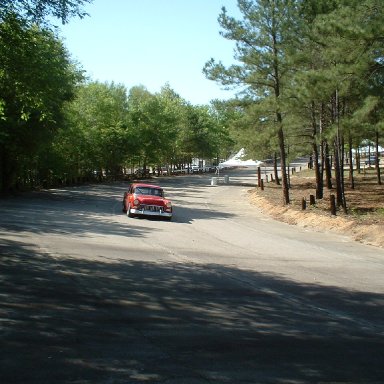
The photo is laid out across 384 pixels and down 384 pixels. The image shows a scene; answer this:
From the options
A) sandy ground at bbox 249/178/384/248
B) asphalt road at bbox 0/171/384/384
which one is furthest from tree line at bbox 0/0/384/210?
asphalt road at bbox 0/171/384/384

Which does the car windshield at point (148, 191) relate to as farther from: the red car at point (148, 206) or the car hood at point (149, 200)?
the car hood at point (149, 200)

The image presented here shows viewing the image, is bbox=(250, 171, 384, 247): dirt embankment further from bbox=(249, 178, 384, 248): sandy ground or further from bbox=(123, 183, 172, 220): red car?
bbox=(123, 183, 172, 220): red car

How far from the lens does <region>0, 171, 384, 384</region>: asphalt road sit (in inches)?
187

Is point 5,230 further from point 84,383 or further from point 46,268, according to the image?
point 84,383

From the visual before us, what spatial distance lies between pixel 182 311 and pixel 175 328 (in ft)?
3.00

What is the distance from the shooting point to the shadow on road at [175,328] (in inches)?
183

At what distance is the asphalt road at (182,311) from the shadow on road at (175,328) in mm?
21

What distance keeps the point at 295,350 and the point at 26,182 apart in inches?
1558

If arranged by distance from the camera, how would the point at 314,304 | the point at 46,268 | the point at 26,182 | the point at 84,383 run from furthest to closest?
the point at 26,182 → the point at 46,268 → the point at 314,304 → the point at 84,383

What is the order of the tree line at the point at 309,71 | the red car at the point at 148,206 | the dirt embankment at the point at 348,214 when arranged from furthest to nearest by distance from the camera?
the red car at the point at 148,206
the dirt embankment at the point at 348,214
the tree line at the point at 309,71

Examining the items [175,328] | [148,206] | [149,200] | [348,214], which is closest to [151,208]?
[148,206]

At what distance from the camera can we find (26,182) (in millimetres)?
41656

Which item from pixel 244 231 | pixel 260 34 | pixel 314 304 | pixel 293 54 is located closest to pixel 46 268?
pixel 314 304

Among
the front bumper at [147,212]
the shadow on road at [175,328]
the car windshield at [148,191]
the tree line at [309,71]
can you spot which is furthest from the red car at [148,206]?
the shadow on road at [175,328]
